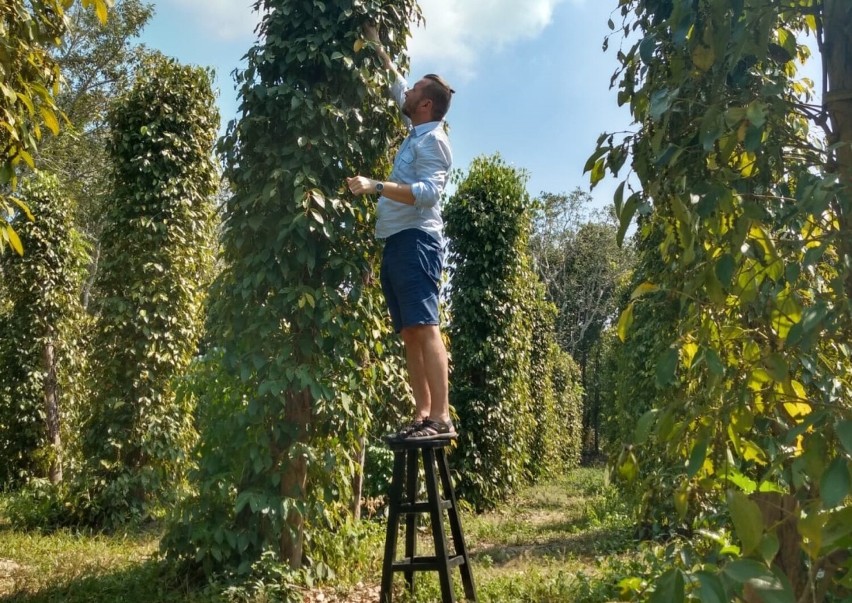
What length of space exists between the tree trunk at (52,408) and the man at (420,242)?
25.4ft

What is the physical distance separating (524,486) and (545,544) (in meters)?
5.86

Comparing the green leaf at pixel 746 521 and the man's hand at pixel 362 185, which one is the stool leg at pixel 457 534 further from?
the green leaf at pixel 746 521

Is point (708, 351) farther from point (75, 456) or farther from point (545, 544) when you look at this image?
point (75, 456)

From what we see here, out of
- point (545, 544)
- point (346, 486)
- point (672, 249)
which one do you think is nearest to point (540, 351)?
point (545, 544)

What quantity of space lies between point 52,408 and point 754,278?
10.2 meters

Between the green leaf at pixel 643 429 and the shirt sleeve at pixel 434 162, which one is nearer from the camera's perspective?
the green leaf at pixel 643 429

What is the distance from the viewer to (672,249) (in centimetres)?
245

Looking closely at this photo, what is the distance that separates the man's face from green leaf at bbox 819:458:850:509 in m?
3.10

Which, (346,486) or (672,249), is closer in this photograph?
(672,249)

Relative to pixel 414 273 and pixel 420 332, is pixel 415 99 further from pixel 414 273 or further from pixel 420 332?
pixel 420 332

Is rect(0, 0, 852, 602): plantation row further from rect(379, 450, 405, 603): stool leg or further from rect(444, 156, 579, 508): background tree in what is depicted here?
rect(379, 450, 405, 603): stool leg

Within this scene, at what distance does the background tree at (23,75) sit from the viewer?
279 centimetres

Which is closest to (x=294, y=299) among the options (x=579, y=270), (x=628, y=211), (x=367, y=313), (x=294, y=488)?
(x=367, y=313)

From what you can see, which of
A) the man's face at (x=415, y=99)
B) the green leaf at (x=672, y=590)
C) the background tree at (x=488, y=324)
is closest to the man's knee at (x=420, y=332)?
the man's face at (x=415, y=99)
